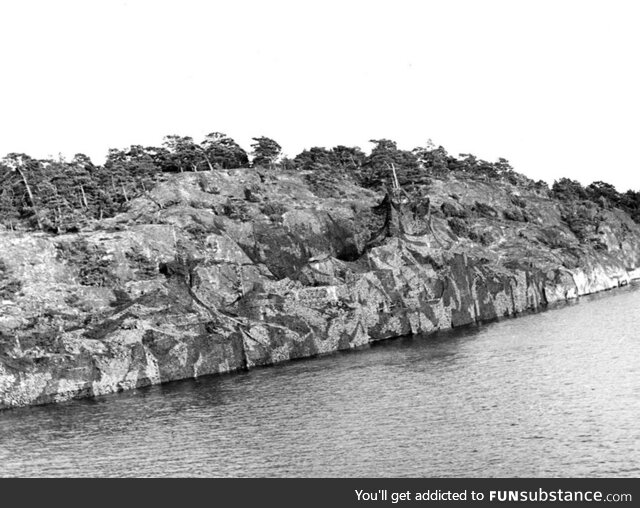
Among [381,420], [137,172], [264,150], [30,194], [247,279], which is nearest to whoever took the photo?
[381,420]

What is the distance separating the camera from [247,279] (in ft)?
354

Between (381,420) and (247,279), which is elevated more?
(247,279)

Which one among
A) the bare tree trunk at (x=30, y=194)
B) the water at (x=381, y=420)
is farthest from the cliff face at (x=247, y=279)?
the bare tree trunk at (x=30, y=194)

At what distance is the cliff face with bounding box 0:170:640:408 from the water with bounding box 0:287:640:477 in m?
5.79

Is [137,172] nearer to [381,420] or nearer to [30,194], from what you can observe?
[30,194]

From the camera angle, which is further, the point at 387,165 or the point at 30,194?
the point at 387,165

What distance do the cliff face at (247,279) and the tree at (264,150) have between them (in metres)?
17.6

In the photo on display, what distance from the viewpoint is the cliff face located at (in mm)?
85500

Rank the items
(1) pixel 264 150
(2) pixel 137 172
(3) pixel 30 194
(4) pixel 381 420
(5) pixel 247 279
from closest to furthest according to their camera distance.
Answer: (4) pixel 381 420
(5) pixel 247 279
(3) pixel 30 194
(2) pixel 137 172
(1) pixel 264 150

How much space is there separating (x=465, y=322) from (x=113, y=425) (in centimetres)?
6518

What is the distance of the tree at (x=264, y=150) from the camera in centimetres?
17175

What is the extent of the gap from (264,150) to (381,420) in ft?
404

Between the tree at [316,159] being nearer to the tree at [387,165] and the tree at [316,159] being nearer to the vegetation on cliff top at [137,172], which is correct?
the vegetation on cliff top at [137,172]

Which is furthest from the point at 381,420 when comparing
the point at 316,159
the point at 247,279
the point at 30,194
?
the point at 316,159
